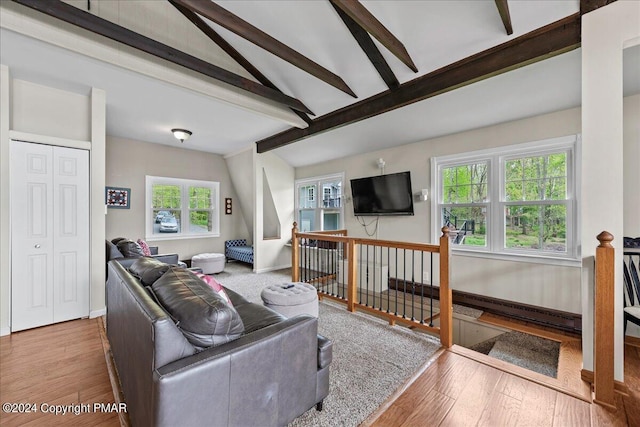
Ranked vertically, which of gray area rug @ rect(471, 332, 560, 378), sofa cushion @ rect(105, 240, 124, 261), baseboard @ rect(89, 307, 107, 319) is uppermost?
sofa cushion @ rect(105, 240, 124, 261)

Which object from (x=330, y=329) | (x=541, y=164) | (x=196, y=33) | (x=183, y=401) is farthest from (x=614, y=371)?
(x=196, y=33)

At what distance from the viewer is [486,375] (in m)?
2.03

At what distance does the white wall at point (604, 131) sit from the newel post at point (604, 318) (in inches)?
4.6

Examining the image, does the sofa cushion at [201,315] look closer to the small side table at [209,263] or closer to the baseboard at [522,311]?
the baseboard at [522,311]

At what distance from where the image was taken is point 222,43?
10.8ft

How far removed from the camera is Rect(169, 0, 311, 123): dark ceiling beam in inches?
117

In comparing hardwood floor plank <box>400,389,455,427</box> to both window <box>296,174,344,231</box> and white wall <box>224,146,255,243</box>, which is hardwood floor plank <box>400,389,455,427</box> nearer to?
window <box>296,174,344,231</box>

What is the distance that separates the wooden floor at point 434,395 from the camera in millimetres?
1613

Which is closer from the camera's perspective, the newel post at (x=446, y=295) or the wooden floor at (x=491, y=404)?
the wooden floor at (x=491, y=404)

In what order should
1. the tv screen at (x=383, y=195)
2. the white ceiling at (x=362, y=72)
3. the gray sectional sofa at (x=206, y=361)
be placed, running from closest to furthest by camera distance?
the gray sectional sofa at (x=206, y=361) < the white ceiling at (x=362, y=72) < the tv screen at (x=383, y=195)

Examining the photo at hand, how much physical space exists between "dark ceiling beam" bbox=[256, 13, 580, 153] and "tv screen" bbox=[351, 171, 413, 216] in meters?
1.28

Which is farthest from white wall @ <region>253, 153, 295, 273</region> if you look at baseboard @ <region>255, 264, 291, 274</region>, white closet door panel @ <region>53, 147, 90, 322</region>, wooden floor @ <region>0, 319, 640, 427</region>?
wooden floor @ <region>0, 319, 640, 427</region>

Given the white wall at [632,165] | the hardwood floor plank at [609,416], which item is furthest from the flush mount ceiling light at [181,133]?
the white wall at [632,165]

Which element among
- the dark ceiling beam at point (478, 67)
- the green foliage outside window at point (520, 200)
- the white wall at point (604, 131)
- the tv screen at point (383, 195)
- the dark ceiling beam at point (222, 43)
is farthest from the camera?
the tv screen at point (383, 195)
